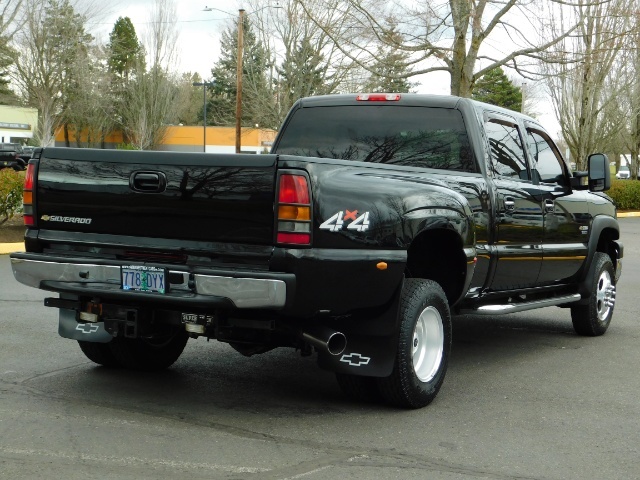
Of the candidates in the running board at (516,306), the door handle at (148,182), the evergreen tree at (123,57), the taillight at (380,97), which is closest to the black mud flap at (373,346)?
the door handle at (148,182)

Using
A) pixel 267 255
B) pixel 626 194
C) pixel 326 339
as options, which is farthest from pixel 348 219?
pixel 626 194

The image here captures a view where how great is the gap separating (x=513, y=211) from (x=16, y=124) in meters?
60.1

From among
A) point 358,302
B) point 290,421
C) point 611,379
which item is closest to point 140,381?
point 290,421

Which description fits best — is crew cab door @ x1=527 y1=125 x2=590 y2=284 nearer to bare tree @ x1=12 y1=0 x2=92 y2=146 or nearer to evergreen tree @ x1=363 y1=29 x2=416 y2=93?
evergreen tree @ x1=363 y1=29 x2=416 y2=93

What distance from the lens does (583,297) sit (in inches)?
341

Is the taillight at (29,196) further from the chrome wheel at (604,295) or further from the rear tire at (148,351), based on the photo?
the chrome wheel at (604,295)

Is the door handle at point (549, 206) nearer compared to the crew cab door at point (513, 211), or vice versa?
the crew cab door at point (513, 211)

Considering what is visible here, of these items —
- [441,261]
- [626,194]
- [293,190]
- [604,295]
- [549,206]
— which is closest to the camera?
[293,190]

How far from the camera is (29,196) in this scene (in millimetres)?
5820

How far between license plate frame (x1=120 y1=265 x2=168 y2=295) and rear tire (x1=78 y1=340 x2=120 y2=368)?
55.3 inches

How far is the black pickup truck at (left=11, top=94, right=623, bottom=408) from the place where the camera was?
16.8 ft

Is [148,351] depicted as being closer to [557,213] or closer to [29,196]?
[29,196]

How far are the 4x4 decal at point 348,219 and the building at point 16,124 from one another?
192 ft

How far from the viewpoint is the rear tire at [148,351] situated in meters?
6.62
